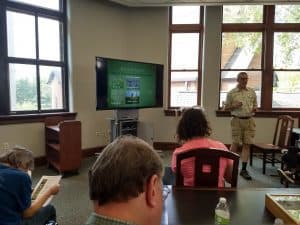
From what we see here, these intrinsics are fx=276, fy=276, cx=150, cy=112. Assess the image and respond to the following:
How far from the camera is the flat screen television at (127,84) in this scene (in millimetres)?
4246

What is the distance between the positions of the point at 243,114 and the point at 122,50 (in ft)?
8.95

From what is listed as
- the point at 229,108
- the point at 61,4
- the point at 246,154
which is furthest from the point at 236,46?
the point at 61,4

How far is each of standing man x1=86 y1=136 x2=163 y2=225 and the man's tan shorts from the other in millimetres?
3576

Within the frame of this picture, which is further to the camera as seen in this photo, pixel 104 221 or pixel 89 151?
pixel 89 151

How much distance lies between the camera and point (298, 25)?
17.3 ft

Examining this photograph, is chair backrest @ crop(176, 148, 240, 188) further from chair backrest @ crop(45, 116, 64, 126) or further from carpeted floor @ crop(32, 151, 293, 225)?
chair backrest @ crop(45, 116, 64, 126)

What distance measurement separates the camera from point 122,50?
217 inches

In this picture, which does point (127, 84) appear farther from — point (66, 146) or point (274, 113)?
point (274, 113)

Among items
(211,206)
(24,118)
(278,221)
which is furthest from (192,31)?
(278,221)

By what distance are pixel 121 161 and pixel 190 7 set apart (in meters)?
5.31

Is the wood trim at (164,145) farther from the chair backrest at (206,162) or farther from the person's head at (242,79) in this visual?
the chair backrest at (206,162)

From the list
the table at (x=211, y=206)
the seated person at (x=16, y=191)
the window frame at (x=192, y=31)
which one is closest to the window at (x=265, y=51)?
the window frame at (x=192, y=31)

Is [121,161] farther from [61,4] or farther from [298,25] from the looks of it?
[298,25]

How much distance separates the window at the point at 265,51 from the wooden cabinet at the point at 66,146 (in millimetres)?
2996
